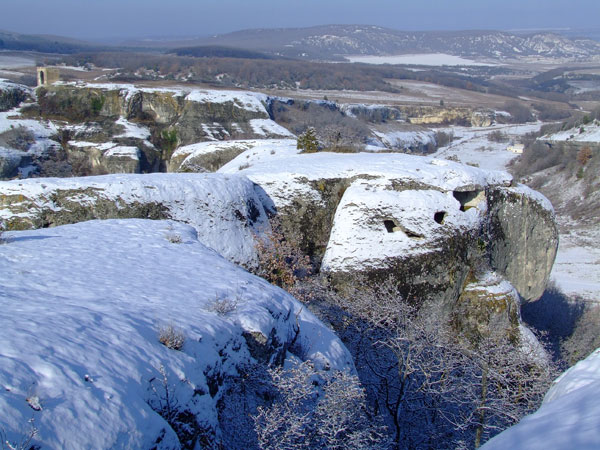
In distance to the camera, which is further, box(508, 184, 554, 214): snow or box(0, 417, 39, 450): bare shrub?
box(508, 184, 554, 214): snow

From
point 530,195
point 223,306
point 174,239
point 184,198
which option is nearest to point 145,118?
point 184,198

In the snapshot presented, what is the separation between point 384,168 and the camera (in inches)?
602

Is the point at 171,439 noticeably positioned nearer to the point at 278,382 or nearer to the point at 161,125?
the point at 278,382

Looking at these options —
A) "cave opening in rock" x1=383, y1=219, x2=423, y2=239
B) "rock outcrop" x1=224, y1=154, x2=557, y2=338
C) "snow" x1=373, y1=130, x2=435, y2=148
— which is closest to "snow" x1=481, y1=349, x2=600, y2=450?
"rock outcrop" x1=224, y1=154, x2=557, y2=338

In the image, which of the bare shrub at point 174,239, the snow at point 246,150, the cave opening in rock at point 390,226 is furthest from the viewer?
the snow at point 246,150

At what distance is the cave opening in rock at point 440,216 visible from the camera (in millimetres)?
14438

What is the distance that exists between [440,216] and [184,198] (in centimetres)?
771

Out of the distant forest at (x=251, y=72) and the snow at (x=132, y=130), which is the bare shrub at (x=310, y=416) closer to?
the snow at (x=132, y=130)

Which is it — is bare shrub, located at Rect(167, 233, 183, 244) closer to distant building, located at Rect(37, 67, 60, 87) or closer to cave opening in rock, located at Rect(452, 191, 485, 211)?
cave opening in rock, located at Rect(452, 191, 485, 211)

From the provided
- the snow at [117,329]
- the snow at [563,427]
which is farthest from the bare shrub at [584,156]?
the snow at [563,427]

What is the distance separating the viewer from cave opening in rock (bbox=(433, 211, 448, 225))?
14.4 m

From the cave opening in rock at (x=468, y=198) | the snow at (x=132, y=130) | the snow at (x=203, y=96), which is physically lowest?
the snow at (x=132, y=130)

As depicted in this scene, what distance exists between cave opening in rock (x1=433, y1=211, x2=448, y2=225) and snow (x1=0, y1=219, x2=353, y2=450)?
26.4 feet

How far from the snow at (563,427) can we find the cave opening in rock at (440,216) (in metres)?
9.91
